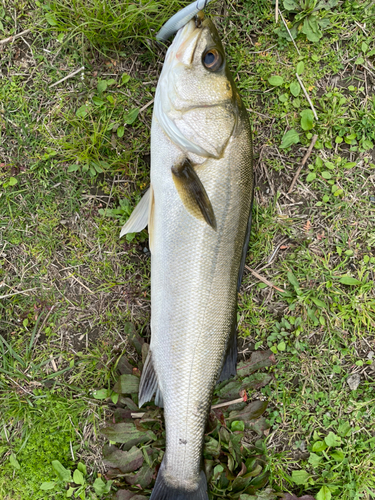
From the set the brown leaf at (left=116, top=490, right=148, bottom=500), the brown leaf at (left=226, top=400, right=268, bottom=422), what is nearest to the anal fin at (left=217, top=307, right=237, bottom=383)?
the brown leaf at (left=226, top=400, right=268, bottom=422)

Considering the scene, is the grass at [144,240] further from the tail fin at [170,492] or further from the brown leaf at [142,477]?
the tail fin at [170,492]

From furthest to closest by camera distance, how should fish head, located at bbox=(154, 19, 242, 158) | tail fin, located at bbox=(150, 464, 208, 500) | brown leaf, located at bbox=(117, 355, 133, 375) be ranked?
1. brown leaf, located at bbox=(117, 355, 133, 375)
2. tail fin, located at bbox=(150, 464, 208, 500)
3. fish head, located at bbox=(154, 19, 242, 158)

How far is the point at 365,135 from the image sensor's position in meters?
2.92

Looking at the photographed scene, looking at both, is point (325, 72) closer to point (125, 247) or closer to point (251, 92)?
point (251, 92)

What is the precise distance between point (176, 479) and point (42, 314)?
1.67 metres

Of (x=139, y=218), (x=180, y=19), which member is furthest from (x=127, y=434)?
(x=180, y=19)

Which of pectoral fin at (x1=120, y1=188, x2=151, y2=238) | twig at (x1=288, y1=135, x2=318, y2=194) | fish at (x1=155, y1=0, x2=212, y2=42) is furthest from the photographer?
twig at (x1=288, y1=135, x2=318, y2=194)

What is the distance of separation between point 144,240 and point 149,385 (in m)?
1.15

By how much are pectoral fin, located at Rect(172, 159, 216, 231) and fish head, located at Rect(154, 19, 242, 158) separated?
0.44 ft

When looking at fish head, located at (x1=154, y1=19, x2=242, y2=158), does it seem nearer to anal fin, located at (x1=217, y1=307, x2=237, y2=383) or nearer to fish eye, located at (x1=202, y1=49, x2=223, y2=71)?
fish eye, located at (x1=202, y1=49, x2=223, y2=71)

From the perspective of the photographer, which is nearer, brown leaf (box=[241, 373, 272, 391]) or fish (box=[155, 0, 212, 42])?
fish (box=[155, 0, 212, 42])

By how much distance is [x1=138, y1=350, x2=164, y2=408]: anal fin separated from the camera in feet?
8.16

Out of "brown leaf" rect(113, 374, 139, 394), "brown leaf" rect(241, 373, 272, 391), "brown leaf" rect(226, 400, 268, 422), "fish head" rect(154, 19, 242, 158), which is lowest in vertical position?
"brown leaf" rect(226, 400, 268, 422)

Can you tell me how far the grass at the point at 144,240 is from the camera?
2.84 m
